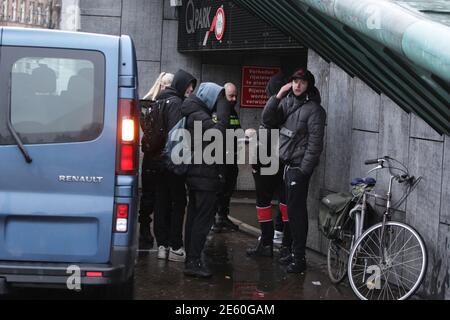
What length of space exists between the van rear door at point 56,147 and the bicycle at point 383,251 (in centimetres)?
233

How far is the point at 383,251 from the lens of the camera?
6730mm

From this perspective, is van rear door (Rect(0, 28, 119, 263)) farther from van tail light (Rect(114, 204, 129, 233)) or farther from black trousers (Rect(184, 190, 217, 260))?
black trousers (Rect(184, 190, 217, 260))

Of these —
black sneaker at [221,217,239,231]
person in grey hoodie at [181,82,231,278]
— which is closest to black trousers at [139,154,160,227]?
person in grey hoodie at [181,82,231,278]

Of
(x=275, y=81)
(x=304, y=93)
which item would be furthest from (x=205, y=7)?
(x=304, y=93)

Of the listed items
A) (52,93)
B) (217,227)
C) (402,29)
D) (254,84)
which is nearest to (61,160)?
(52,93)

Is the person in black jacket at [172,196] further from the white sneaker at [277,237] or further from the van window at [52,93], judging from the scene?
the van window at [52,93]

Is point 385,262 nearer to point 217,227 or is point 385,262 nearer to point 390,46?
point 390,46

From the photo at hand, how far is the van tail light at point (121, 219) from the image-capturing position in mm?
5516

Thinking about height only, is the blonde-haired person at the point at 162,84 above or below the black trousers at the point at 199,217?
above

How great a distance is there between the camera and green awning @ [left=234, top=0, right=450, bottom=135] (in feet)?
14.5

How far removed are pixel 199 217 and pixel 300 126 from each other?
1.28 meters

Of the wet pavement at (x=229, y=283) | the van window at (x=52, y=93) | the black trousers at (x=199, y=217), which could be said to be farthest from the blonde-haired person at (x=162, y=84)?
the van window at (x=52, y=93)

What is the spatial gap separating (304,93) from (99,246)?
3.03 metres
